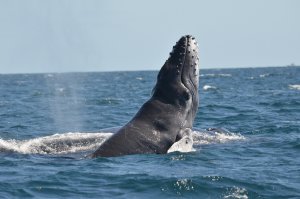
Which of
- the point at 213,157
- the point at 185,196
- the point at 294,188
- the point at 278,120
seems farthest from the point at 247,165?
the point at 278,120

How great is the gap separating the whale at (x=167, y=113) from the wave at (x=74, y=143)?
1.19 feet

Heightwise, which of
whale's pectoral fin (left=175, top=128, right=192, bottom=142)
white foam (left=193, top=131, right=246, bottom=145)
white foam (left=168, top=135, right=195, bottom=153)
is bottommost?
white foam (left=193, top=131, right=246, bottom=145)

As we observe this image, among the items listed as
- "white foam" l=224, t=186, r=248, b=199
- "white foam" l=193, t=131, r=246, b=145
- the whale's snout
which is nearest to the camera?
"white foam" l=224, t=186, r=248, b=199

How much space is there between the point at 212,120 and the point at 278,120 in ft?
8.44

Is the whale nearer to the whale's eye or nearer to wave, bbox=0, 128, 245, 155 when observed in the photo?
the whale's eye

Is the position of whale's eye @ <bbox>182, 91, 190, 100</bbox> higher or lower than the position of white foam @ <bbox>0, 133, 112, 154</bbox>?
higher

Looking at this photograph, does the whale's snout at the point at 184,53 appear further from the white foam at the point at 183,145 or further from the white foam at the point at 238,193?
the white foam at the point at 238,193

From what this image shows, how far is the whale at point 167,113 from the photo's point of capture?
44.4 feet

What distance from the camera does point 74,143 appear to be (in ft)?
50.7

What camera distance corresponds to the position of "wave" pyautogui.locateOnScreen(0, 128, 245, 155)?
47.6 feet

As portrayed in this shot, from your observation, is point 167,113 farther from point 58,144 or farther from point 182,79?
point 58,144

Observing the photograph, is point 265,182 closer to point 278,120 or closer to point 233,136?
point 233,136

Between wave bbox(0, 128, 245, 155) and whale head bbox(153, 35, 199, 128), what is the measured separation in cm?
80

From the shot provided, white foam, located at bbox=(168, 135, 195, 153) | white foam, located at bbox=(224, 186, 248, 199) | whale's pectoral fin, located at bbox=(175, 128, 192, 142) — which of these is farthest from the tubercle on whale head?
white foam, located at bbox=(224, 186, 248, 199)
